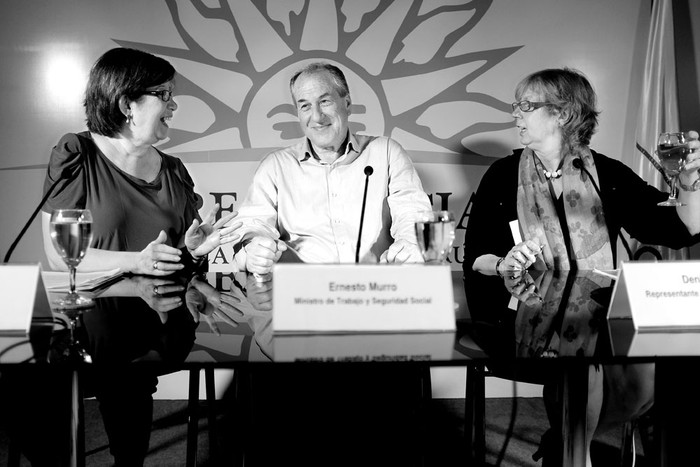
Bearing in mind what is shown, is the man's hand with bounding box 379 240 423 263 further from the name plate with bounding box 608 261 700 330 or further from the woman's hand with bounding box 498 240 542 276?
the name plate with bounding box 608 261 700 330

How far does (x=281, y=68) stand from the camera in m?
3.19

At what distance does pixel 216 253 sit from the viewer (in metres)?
3.21

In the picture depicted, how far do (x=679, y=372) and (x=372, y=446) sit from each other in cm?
172

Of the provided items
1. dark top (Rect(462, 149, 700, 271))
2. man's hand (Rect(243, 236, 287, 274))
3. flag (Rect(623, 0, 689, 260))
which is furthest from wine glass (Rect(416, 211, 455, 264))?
flag (Rect(623, 0, 689, 260))

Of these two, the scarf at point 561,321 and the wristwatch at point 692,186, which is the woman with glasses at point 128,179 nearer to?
the scarf at point 561,321

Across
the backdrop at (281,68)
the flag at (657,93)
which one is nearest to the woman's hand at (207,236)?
the backdrop at (281,68)

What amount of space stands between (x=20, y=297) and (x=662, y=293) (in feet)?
3.75

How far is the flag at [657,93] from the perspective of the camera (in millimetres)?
3166

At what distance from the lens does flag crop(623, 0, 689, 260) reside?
3166 mm

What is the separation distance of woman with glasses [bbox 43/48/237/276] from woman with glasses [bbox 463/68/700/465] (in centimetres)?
111

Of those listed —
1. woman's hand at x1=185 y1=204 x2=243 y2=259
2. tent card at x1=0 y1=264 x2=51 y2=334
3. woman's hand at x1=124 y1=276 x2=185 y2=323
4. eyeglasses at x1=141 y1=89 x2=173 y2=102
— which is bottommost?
woman's hand at x1=124 y1=276 x2=185 y2=323

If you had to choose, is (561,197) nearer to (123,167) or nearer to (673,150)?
(673,150)

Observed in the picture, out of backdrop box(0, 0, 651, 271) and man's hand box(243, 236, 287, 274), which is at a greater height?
backdrop box(0, 0, 651, 271)

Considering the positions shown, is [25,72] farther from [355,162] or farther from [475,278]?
[475,278]
